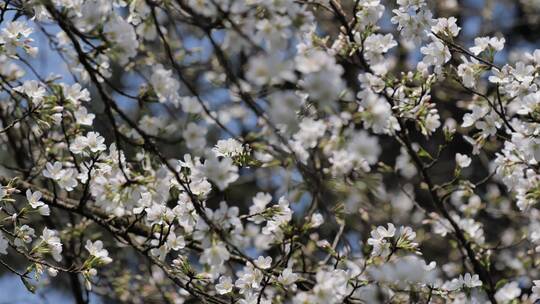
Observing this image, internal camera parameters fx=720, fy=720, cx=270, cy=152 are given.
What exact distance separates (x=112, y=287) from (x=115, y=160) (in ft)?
3.84

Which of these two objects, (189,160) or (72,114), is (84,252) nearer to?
(72,114)

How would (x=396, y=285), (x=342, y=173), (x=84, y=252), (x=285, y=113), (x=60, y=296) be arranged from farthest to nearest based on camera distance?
1. (x=60, y=296)
2. (x=84, y=252)
3. (x=342, y=173)
4. (x=396, y=285)
5. (x=285, y=113)

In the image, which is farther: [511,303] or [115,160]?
[511,303]

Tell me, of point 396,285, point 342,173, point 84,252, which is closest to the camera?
point 396,285

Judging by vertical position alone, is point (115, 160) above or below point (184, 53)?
below

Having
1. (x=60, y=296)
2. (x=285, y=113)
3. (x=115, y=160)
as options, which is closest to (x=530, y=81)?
(x=285, y=113)

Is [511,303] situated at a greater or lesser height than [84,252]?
lesser

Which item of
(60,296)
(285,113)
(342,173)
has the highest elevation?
(60,296)

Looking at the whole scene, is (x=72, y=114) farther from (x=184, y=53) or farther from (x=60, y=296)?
(x=60, y=296)

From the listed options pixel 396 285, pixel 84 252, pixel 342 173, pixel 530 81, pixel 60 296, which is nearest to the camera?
pixel 396 285

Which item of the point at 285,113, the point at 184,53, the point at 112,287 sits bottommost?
the point at 285,113

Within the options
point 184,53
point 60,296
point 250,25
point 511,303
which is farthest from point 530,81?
point 60,296

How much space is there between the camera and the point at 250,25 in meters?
2.17

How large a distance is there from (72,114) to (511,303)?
158cm
